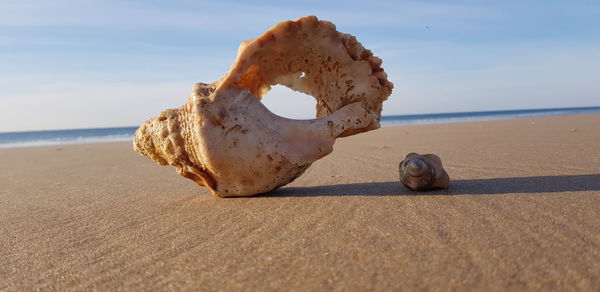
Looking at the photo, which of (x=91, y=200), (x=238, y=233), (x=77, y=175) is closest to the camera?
(x=238, y=233)

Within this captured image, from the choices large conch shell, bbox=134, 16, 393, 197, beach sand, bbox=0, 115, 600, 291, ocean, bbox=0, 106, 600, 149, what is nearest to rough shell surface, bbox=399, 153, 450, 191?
beach sand, bbox=0, 115, 600, 291

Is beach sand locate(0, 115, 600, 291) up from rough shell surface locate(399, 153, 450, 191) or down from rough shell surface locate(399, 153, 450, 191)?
down

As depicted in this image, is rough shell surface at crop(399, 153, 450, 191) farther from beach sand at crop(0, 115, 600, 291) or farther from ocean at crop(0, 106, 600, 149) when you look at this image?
ocean at crop(0, 106, 600, 149)

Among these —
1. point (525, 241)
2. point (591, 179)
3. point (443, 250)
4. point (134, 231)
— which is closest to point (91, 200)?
point (134, 231)

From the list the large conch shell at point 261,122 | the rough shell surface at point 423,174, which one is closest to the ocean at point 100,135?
the large conch shell at point 261,122

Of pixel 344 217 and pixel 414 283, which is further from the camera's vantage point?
pixel 344 217

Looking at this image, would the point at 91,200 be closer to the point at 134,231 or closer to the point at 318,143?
the point at 134,231

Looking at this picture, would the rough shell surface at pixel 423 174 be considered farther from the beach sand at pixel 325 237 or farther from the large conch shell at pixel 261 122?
the large conch shell at pixel 261 122
